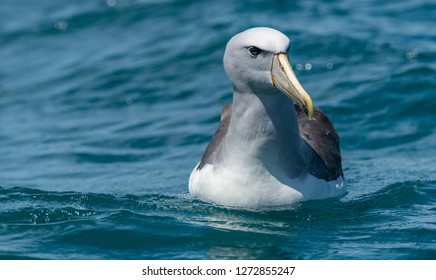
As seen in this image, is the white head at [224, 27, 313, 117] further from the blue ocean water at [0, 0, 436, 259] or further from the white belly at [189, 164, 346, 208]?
the blue ocean water at [0, 0, 436, 259]

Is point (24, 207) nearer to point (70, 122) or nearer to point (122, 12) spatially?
point (70, 122)

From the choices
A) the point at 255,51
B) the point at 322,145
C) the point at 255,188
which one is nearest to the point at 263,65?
the point at 255,51

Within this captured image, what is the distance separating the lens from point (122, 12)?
19172mm

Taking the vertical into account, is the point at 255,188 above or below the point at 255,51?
below

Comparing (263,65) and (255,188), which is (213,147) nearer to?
(255,188)

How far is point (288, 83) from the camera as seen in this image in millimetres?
8070

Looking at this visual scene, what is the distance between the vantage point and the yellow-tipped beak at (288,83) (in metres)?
7.96

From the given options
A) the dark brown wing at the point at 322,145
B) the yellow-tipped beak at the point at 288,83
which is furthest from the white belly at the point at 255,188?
the yellow-tipped beak at the point at 288,83

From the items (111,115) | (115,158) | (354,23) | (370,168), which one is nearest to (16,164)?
(115,158)

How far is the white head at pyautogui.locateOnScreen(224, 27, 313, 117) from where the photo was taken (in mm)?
8078

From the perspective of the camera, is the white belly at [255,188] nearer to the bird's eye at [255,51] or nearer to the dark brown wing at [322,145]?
the dark brown wing at [322,145]

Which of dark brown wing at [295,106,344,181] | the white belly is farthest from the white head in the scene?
dark brown wing at [295,106,344,181]

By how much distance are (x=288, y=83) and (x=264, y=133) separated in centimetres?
80

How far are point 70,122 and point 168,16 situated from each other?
15.5 ft
